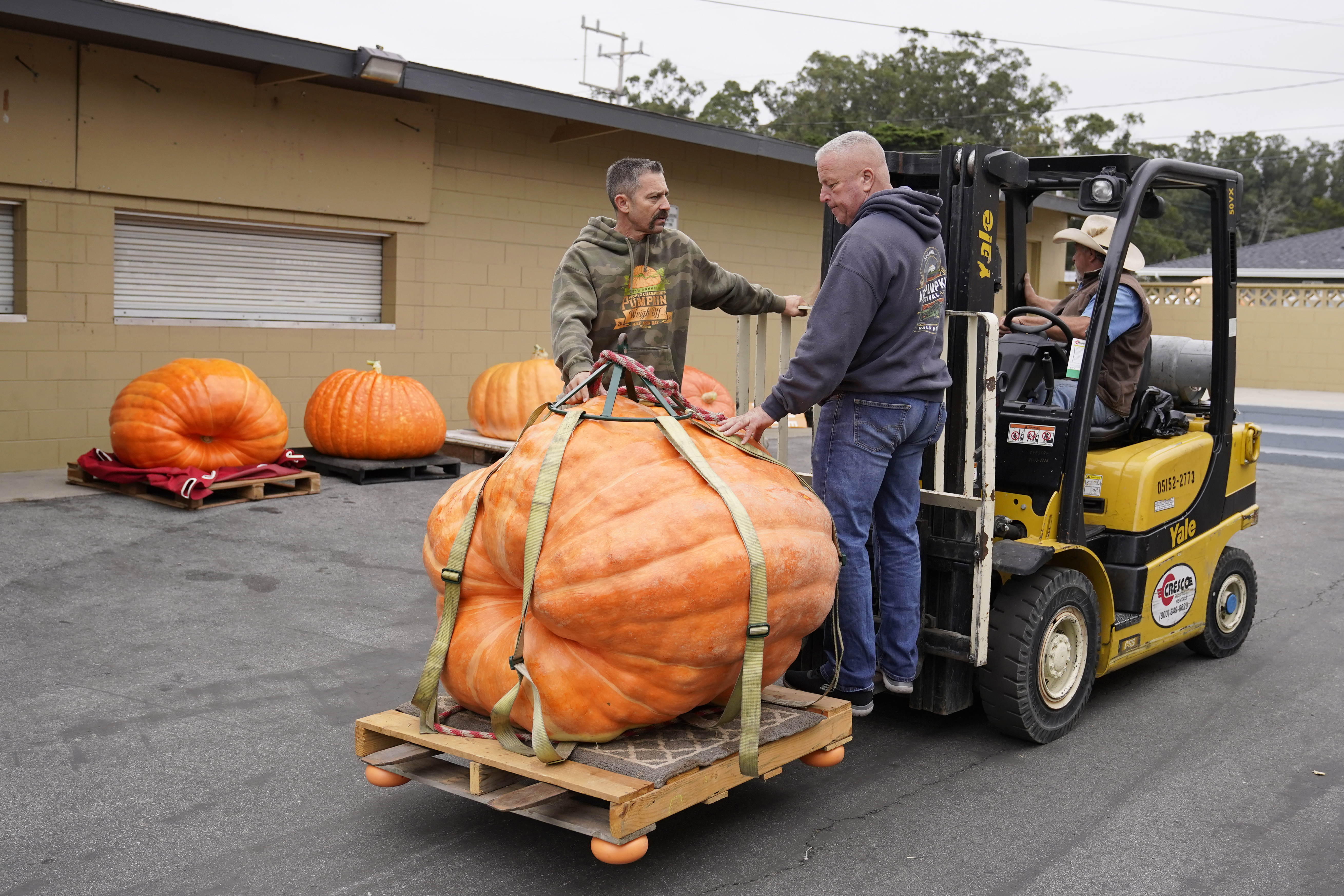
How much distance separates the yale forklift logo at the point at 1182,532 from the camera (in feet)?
18.9

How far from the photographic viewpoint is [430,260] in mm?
12695

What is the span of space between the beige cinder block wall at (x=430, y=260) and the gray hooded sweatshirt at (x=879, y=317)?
8.03 meters

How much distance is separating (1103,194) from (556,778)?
3.75 meters

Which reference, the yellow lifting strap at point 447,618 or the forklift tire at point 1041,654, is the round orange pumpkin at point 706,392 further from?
the yellow lifting strap at point 447,618

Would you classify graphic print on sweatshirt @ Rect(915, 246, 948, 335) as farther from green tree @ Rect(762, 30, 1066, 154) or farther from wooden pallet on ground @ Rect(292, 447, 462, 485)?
green tree @ Rect(762, 30, 1066, 154)

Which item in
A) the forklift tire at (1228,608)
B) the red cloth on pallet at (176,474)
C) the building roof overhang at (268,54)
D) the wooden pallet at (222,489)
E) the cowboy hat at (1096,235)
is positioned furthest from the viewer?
the building roof overhang at (268,54)

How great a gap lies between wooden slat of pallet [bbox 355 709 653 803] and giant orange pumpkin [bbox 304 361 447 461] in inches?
265

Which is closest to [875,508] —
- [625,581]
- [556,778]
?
[625,581]

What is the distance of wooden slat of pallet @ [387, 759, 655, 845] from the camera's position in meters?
3.33

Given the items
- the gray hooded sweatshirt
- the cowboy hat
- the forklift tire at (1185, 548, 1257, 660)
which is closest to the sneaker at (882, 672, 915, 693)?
the gray hooded sweatshirt

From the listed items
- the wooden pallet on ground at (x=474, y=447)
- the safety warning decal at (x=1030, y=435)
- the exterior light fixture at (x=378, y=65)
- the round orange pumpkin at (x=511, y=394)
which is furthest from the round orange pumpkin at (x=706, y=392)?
the safety warning decal at (x=1030, y=435)

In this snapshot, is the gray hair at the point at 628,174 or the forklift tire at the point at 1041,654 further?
the forklift tire at the point at 1041,654

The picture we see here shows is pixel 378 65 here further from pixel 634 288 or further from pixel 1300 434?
pixel 1300 434

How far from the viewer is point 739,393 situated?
18.0 ft
